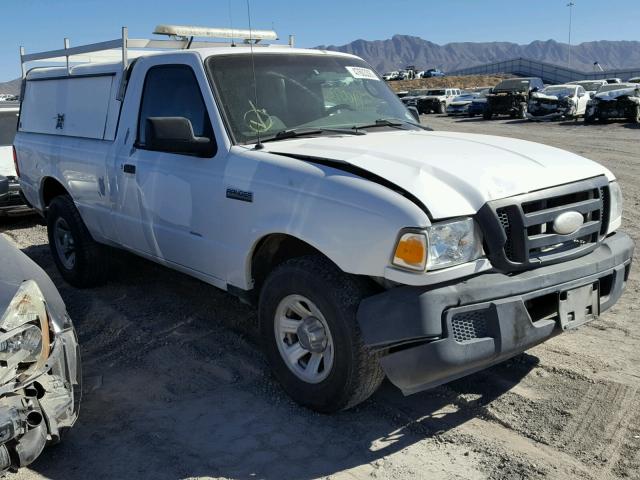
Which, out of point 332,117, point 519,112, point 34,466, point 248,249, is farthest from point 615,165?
point 519,112

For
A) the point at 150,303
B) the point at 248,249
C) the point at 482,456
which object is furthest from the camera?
the point at 150,303

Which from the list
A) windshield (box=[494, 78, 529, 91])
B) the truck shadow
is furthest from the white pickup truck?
windshield (box=[494, 78, 529, 91])

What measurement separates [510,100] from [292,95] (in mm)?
29579

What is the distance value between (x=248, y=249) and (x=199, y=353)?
116 cm

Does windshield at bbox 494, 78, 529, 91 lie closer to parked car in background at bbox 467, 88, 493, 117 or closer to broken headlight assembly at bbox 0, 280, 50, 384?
parked car in background at bbox 467, 88, 493, 117

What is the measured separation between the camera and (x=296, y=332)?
3811mm

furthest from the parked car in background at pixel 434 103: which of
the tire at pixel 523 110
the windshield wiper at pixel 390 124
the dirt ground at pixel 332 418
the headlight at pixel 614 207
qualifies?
the headlight at pixel 614 207

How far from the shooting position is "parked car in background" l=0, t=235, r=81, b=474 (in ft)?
9.76

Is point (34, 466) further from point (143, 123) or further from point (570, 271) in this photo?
point (570, 271)

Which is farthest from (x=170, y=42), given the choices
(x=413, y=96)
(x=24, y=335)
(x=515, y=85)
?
(x=413, y=96)

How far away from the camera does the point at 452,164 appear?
3551mm

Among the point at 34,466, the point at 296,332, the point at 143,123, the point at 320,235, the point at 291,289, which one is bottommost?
the point at 34,466

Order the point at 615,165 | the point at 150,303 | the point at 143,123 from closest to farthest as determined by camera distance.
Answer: the point at 143,123 → the point at 150,303 → the point at 615,165

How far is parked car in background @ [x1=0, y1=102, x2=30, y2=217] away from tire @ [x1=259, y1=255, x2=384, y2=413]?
643 cm
